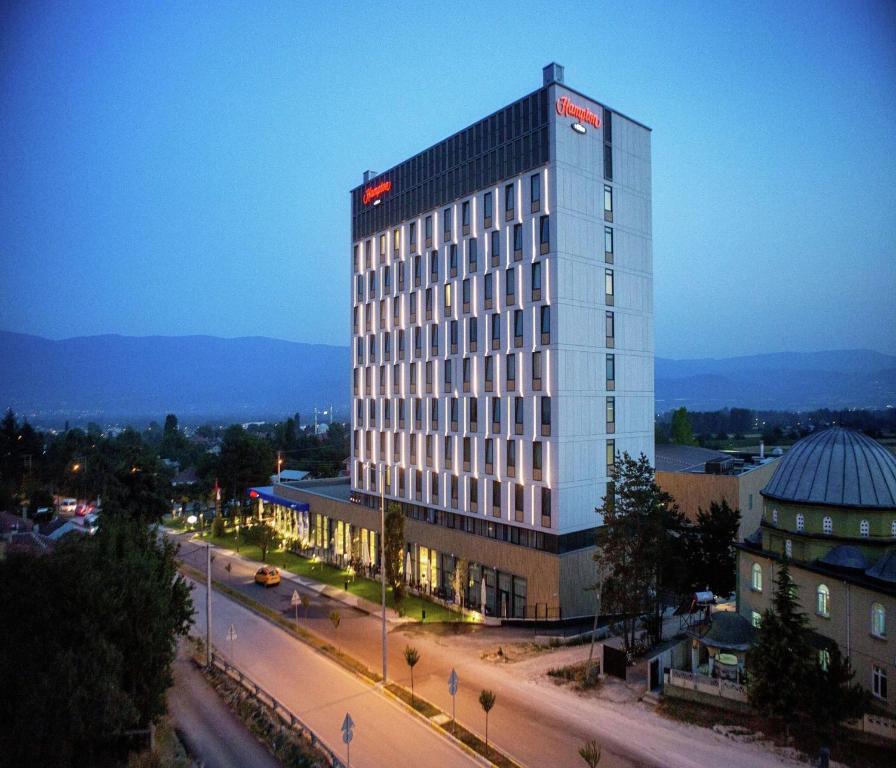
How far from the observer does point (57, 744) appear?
57.0 ft

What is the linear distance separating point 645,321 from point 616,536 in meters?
20.4

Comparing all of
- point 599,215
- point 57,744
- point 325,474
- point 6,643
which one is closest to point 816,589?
point 599,215

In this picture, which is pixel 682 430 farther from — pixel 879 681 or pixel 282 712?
pixel 282 712

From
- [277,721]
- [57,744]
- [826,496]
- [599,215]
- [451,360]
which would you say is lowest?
[277,721]

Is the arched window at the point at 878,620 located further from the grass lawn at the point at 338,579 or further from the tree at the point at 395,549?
the tree at the point at 395,549

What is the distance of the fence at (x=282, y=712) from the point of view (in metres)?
22.3

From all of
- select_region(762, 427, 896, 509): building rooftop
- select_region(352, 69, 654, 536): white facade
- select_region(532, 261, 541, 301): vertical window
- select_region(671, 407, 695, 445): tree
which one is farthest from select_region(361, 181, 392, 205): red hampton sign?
select_region(671, 407, 695, 445): tree

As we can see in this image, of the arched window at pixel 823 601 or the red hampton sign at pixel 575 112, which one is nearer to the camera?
the arched window at pixel 823 601

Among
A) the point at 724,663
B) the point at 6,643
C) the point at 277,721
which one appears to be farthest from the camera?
the point at 724,663

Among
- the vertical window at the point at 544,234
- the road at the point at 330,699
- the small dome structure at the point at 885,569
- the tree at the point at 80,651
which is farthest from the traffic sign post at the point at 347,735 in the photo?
Result: the vertical window at the point at 544,234

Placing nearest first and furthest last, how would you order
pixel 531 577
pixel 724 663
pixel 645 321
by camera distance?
pixel 724 663 < pixel 531 577 < pixel 645 321

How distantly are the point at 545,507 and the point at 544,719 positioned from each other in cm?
1691

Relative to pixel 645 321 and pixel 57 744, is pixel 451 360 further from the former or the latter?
pixel 57 744

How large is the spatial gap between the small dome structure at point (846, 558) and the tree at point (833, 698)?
24.5 ft
